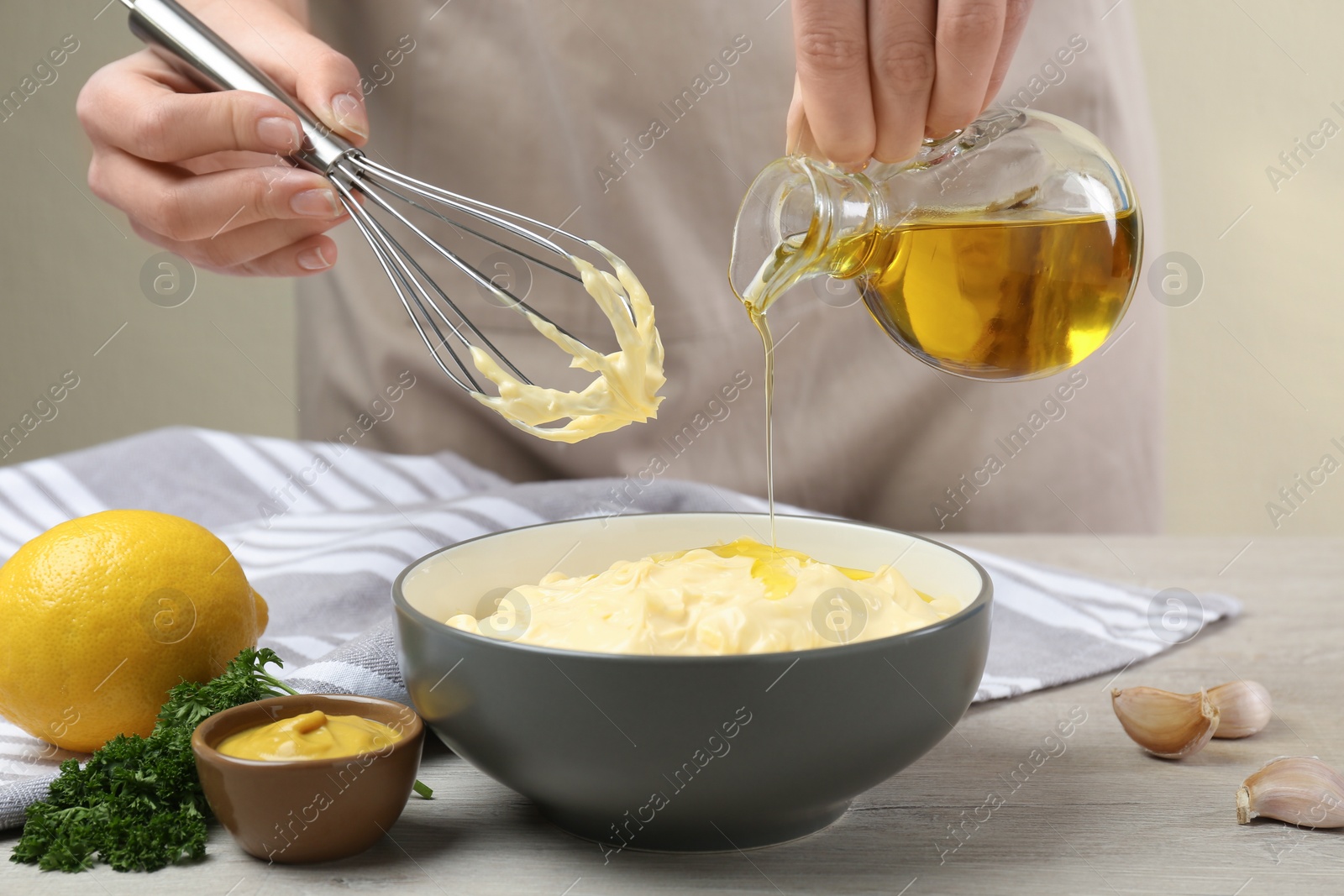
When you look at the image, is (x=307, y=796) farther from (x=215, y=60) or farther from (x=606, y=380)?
(x=215, y=60)

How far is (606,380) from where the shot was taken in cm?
77

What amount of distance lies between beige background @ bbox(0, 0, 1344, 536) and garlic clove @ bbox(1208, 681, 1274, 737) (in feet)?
6.34

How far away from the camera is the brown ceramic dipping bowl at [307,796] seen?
62 centimetres

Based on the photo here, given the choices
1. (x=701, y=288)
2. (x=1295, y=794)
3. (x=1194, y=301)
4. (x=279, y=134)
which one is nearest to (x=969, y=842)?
(x=1295, y=794)

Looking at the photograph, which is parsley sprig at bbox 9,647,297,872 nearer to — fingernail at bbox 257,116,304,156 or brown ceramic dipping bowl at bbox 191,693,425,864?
brown ceramic dipping bowl at bbox 191,693,425,864

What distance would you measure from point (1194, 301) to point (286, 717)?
241cm

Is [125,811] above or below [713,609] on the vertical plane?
below

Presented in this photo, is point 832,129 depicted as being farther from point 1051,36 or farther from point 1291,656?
point 1051,36

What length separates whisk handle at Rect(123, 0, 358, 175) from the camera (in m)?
0.82

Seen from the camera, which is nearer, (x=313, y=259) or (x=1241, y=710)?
(x=1241, y=710)

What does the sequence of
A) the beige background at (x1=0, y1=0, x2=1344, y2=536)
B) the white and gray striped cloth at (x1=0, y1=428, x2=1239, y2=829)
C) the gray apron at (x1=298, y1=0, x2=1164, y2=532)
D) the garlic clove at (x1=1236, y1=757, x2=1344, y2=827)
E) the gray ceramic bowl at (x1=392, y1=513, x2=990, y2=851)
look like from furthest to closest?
the beige background at (x1=0, y1=0, x2=1344, y2=536), the gray apron at (x1=298, y1=0, x2=1164, y2=532), the white and gray striped cloth at (x1=0, y1=428, x2=1239, y2=829), the garlic clove at (x1=1236, y1=757, x2=1344, y2=827), the gray ceramic bowl at (x1=392, y1=513, x2=990, y2=851)

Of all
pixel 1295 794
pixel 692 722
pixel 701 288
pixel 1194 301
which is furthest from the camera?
pixel 1194 301

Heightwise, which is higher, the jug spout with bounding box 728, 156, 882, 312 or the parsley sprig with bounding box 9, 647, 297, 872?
the jug spout with bounding box 728, 156, 882, 312

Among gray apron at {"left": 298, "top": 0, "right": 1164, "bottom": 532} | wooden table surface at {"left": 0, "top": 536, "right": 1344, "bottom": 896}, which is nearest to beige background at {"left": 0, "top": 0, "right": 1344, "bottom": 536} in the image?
gray apron at {"left": 298, "top": 0, "right": 1164, "bottom": 532}
